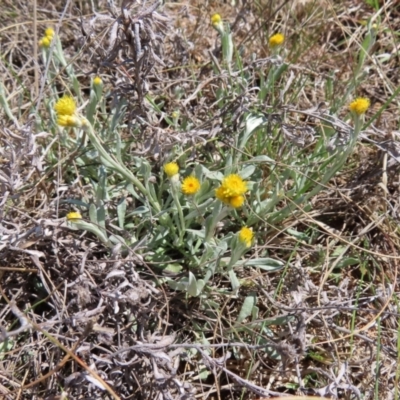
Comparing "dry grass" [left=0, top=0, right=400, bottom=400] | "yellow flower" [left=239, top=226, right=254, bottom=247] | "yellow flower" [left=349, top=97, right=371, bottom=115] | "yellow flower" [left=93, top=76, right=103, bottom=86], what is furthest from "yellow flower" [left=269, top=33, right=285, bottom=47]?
"yellow flower" [left=239, top=226, right=254, bottom=247]

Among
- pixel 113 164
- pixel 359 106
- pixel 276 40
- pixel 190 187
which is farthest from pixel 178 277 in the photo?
pixel 276 40

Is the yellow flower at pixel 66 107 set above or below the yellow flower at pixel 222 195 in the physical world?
above

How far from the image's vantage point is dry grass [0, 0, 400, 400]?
1598mm

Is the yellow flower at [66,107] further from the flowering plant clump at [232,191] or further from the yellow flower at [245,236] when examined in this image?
the yellow flower at [245,236]

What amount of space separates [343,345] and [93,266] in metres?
0.85

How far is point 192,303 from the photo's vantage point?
1.79m

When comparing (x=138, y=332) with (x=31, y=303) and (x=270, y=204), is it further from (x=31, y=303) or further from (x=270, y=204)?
(x=270, y=204)

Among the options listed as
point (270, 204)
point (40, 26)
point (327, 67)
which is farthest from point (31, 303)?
point (327, 67)

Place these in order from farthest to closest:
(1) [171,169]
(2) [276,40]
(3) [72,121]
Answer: (2) [276,40]
(1) [171,169]
(3) [72,121]

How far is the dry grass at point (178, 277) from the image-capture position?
62.9 inches

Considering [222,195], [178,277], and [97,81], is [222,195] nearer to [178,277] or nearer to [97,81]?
[178,277]

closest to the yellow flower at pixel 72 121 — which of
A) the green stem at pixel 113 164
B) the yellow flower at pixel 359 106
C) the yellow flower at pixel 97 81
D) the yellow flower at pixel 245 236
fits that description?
the green stem at pixel 113 164

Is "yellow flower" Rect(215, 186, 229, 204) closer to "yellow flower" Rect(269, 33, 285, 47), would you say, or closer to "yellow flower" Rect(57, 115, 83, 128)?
"yellow flower" Rect(57, 115, 83, 128)

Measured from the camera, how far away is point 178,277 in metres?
1.77
